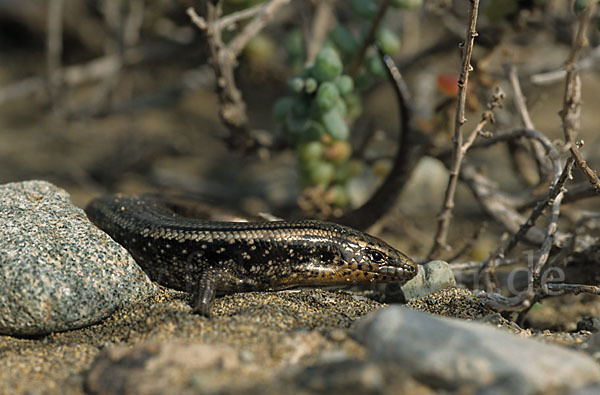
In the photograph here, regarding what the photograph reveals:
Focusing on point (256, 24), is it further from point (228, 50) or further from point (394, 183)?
point (394, 183)

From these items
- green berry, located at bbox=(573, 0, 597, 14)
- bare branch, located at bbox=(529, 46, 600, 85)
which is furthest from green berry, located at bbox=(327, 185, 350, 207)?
green berry, located at bbox=(573, 0, 597, 14)

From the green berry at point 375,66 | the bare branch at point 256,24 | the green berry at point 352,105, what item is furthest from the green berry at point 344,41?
the bare branch at point 256,24

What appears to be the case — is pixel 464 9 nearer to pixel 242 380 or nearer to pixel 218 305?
pixel 218 305

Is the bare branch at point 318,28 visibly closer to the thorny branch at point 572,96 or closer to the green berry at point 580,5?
the thorny branch at point 572,96

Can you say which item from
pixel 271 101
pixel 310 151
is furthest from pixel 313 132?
pixel 271 101

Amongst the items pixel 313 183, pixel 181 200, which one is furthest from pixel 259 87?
pixel 181 200
